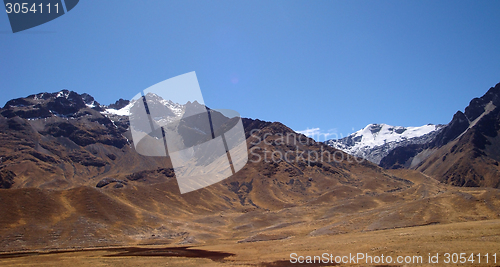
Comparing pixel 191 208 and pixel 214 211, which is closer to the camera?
pixel 191 208

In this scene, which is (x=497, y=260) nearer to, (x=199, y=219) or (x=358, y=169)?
(x=199, y=219)

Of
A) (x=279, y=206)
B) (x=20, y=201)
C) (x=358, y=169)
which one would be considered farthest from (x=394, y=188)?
(x=20, y=201)

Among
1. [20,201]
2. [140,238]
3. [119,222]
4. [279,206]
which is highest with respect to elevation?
[20,201]

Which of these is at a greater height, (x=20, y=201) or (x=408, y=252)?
(x=20, y=201)

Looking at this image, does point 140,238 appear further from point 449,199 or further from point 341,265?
point 449,199

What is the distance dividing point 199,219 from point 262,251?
60220 millimetres

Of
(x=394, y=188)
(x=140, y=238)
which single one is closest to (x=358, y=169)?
(x=394, y=188)

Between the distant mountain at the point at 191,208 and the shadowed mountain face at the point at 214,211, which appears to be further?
the distant mountain at the point at 191,208

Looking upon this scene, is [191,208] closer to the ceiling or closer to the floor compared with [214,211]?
closer to the ceiling

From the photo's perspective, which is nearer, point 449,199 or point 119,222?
point 449,199

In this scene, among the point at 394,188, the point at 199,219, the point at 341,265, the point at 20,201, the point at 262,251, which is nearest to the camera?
the point at 341,265

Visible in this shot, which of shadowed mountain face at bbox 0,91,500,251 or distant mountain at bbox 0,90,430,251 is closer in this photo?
shadowed mountain face at bbox 0,91,500,251

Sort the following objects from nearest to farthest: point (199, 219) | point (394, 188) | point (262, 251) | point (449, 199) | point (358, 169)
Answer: point (262, 251), point (449, 199), point (199, 219), point (394, 188), point (358, 169)

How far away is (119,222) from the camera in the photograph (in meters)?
82.4
